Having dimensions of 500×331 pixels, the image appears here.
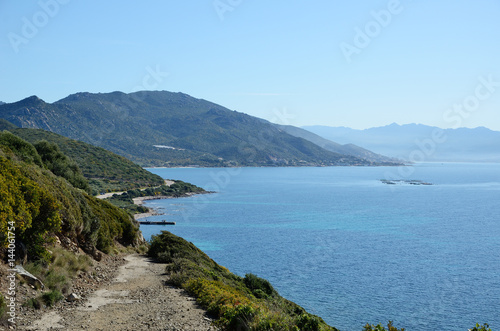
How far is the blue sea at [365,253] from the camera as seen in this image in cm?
2991

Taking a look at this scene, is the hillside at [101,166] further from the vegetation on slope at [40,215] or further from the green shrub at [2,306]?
the green shrub at [2,306]

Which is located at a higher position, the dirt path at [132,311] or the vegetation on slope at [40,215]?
the vegetation on slope at [40,215]

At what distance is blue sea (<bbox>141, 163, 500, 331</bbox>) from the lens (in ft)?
98.1

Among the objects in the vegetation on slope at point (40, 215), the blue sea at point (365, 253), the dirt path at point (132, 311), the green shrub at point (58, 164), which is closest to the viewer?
the dirt path at point (132, 311)

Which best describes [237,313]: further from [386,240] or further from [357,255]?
[386,240]

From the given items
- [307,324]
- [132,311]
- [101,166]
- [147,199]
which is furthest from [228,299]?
[101,166]

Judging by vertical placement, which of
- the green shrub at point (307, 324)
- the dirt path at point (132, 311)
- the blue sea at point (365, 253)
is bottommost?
the blue sea at point (365, 253)

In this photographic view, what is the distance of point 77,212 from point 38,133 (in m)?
111

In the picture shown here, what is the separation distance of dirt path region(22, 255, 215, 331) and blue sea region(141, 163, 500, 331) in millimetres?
15839

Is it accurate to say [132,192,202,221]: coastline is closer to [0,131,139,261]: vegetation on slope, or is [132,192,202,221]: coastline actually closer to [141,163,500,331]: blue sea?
[141,163,500,331]: blue sea

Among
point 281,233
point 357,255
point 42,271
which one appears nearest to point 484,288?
point 357,255

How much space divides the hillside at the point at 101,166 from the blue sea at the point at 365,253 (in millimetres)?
17974

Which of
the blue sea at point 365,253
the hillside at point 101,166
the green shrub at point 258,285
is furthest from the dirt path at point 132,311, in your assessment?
the hillside at point 101,166

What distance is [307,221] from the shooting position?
244 feet
